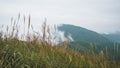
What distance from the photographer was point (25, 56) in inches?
204

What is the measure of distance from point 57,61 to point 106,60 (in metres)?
1.42

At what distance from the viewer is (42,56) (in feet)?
17.7

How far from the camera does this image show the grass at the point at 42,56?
16.6ft

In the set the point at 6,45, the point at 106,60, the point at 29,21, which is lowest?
the point at 106,60

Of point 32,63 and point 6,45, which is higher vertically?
point 6,45

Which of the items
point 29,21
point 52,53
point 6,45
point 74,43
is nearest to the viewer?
point 6,45

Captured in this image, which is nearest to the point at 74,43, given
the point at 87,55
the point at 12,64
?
the point at 87,55

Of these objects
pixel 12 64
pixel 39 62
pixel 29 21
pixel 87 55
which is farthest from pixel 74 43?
pixel 12 64

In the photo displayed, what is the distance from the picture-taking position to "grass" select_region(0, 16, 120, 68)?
200 inches

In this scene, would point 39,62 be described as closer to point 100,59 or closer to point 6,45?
point 6,45

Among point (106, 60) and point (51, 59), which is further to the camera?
point (106, 60)

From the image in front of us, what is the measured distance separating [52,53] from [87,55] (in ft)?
3.59

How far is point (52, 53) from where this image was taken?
19.0ft

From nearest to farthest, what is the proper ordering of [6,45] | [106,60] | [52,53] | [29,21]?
[6,45] → [52,53] → [106,60] → [29,21]
